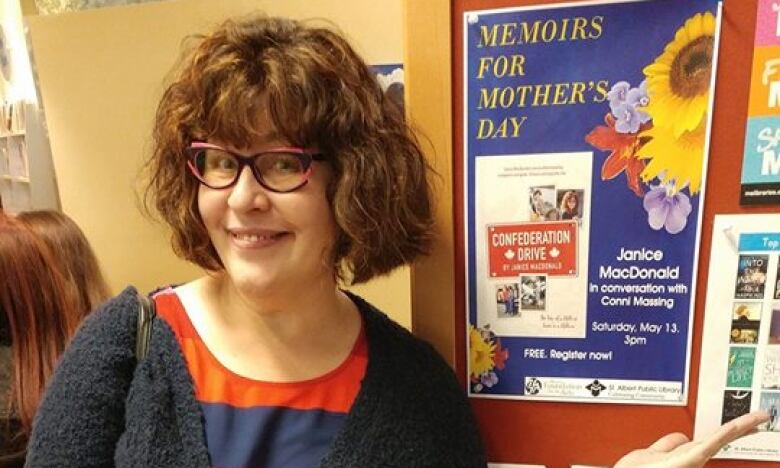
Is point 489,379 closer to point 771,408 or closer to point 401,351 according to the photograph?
point 401,351

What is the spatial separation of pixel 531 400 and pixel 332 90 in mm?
525

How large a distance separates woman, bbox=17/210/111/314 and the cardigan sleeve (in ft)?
2.36

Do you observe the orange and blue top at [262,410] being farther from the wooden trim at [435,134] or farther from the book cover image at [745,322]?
the book cover image at [745,322]

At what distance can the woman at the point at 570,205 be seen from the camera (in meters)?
0.83

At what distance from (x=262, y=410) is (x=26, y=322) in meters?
0.89

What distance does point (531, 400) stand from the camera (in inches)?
35.4

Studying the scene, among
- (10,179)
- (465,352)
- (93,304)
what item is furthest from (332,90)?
(10,179)

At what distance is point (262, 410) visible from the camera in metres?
0.84

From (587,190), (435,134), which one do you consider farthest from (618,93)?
(435,134)

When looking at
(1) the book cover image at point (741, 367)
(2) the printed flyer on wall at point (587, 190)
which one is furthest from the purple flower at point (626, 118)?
(1) the book cover image at point (741, 367)

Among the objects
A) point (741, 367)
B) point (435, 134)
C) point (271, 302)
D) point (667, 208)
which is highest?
point (435, 134)

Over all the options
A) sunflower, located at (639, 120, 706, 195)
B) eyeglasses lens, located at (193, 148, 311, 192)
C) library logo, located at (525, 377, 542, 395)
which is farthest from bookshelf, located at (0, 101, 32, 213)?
sunflower, located at (639, 120, 706, 195)

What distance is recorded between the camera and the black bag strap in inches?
33.6

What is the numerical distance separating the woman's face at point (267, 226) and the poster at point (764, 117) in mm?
546
